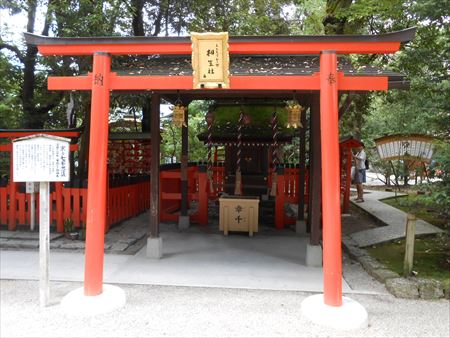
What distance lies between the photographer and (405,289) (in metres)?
5.37

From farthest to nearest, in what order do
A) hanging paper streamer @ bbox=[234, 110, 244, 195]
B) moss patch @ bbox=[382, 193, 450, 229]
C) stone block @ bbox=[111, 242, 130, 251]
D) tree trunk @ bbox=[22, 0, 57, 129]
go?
tree trunk @ bbox=[22, 0, 57, 129] < hanging paper streamer @ bbox=[234, 110, 244, 195] < stone block @ bbox=[111, 242, 130, 251] < moss patch @ bbox=[382, 193, 450, 229]

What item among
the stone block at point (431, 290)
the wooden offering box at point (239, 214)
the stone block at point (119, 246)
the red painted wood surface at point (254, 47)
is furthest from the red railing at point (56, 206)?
the stone block at point (431, 290)

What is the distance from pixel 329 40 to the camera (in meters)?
4.95

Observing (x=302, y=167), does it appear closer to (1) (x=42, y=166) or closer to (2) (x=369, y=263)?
(2) (x=369, y=263)

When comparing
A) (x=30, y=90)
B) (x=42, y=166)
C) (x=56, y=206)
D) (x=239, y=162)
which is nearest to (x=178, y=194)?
(x=56, y=206)

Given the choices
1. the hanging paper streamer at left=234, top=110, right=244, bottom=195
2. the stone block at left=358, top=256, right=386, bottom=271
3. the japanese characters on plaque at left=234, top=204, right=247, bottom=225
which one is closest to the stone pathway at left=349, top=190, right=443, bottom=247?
the stone block at left=358, top=256, right=386, bottom=271

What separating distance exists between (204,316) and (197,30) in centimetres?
955

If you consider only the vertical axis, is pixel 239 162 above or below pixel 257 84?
below

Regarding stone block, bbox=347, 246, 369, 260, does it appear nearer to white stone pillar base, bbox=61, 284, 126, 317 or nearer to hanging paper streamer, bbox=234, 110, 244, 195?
hanging paper streamer, bbox=234, 110, 244, 195

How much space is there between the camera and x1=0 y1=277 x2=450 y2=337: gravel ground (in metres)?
4.29

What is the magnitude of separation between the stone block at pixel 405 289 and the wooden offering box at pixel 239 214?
3787 millimetres

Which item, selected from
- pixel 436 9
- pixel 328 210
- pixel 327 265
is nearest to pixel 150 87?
pixel 328 210

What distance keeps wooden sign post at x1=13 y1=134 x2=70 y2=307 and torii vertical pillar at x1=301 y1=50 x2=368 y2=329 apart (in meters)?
3.16

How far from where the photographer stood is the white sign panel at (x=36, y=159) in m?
4.82
